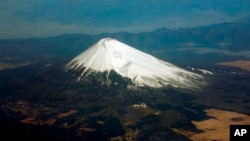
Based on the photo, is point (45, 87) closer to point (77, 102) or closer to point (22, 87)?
point (22, 87)

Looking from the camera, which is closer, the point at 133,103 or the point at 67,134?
the point at 67,134

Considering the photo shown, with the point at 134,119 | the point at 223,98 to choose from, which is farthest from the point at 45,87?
the point at 223,98

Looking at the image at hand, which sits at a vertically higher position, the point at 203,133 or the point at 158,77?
the point at 158,77

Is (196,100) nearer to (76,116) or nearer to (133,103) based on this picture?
(133,103)

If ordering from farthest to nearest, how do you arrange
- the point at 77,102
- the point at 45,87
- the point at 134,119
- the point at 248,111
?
1. the point at 45,87
2. the point at 77,102
3. the point at 248,111
4. the point at 134,119

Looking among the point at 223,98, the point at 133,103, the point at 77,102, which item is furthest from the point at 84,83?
the point at 223,98

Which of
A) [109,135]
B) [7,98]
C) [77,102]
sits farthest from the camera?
[7,98]
